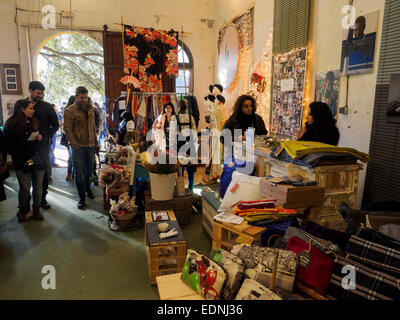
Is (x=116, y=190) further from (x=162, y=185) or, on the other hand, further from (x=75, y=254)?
(x=75, y=254)

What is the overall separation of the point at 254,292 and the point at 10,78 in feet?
24.6

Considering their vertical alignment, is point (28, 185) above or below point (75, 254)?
above

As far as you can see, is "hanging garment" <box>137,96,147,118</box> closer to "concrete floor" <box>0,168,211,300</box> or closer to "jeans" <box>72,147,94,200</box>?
"jeans" <box>72,147,94,200</box>

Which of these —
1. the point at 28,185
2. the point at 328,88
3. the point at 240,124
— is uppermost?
the point at 328,88

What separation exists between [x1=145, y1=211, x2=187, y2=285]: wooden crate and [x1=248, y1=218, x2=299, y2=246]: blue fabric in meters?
0.72

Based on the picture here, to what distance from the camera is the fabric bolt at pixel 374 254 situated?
56.3 inches

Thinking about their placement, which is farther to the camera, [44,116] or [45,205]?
[45,205]

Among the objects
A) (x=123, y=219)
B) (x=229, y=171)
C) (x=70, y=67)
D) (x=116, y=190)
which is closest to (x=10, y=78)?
(x=70, y=67)

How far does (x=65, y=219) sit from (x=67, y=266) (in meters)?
1.25

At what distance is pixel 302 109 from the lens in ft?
13.5

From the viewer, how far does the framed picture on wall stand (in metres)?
6.72

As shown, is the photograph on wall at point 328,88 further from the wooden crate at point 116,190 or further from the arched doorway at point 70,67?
the arched doorway at point 70,67

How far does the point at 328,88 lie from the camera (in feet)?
11.9
